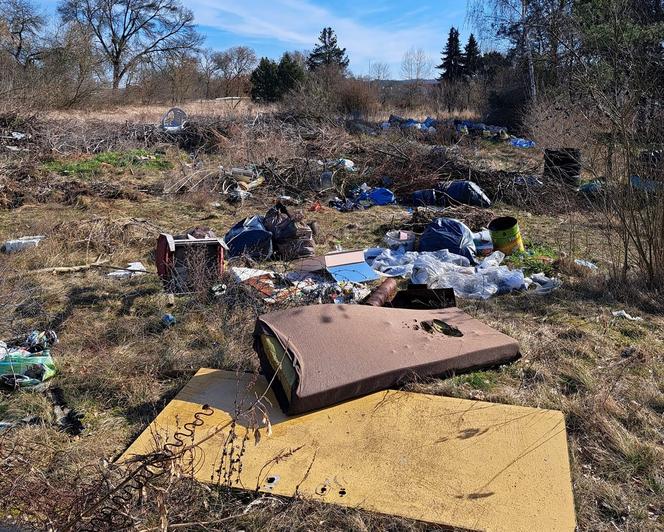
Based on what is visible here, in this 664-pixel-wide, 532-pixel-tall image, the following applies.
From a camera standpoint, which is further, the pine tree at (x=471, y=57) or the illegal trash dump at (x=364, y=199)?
the pine tree at (x=471, y=57)

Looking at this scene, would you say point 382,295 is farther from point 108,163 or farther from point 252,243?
point 108,163

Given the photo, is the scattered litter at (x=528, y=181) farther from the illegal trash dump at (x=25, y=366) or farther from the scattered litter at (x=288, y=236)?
the illegal trash dump at (x=25, y=366)

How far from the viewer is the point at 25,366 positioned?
351cm

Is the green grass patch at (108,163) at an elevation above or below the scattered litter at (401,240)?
above

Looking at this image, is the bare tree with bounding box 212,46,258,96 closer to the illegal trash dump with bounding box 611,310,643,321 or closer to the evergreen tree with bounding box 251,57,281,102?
the evergreen tree with bounding box 251,57,281,102

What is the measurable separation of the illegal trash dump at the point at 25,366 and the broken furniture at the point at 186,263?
149 centimetres

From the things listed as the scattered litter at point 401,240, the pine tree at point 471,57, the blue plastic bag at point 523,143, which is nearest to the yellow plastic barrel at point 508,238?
the scattered litter at point 401,240

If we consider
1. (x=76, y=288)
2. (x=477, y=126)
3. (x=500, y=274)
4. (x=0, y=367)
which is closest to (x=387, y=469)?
(x=0, y=367)

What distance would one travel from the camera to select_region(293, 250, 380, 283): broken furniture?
5602 mm

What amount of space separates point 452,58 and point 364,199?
3536 cm

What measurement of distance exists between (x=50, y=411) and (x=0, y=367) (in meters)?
0.60

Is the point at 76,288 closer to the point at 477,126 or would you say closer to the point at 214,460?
the point at 214,460

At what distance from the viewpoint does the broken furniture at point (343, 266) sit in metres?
5.60

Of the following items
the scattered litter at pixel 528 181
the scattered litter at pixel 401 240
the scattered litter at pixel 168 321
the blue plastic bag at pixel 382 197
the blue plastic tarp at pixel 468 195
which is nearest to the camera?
the scattered litter at pixel 168 321
